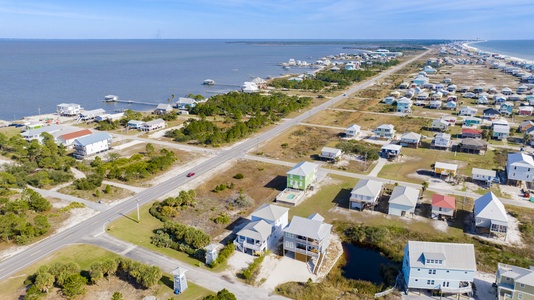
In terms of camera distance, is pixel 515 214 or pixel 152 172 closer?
pixel 515 214

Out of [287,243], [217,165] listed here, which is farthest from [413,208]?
[217,165]

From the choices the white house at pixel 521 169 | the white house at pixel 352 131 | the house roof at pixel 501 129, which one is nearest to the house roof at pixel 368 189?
the white house at pixel 521 169

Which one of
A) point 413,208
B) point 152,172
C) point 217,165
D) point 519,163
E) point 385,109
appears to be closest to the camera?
point 413,208

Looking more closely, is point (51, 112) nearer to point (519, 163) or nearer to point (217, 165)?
point (217, 165)

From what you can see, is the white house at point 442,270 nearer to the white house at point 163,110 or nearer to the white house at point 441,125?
the white house at point 441,125

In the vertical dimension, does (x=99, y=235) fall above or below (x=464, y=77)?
below

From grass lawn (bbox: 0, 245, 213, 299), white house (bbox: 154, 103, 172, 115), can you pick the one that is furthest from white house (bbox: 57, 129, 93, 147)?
grass lawn (bbox: 0, 245, 213, 299)
